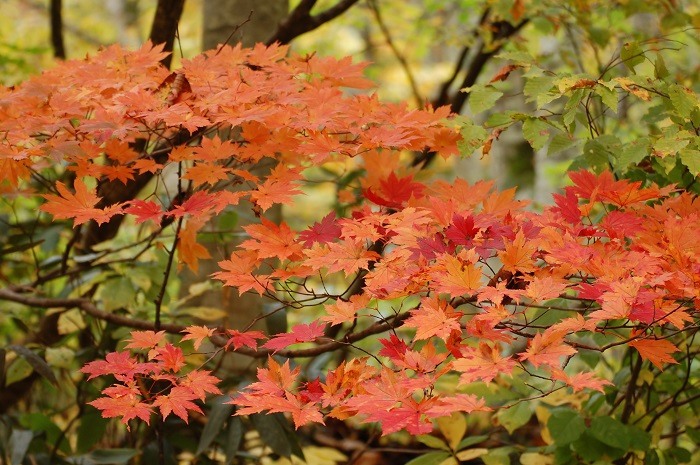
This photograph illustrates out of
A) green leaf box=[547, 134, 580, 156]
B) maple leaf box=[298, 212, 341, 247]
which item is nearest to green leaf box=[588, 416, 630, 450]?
green leaf box=[547, 134, 580, 156]

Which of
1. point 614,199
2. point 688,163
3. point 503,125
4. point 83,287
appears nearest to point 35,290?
point 83,287

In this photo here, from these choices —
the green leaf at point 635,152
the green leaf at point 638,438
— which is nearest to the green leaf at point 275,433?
the green leaf at point 638,438

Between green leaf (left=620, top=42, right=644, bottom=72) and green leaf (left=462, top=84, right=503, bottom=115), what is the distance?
0.27 m

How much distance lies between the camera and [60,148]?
1.38 m

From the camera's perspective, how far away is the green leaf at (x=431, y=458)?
1.84 m

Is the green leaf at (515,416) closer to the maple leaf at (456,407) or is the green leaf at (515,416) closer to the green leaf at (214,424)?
the green leaf at (214,424)

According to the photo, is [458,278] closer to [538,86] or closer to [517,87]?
[538,86]

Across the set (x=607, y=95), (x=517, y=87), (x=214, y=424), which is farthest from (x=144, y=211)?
(x=517, y=87)

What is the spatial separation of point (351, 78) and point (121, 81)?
507mm

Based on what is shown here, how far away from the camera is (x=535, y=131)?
148 cm

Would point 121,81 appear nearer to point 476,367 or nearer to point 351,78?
point 351,78

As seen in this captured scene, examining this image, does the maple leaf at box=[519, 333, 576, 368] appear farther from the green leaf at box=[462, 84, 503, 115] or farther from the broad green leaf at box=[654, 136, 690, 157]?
the green leaf at box=[462, 84, 503, 115]

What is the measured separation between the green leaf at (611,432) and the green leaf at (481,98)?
0.82 meters

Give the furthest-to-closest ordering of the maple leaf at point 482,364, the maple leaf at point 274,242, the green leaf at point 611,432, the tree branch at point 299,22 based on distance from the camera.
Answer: the tree branch at point 299,22, the green leaf at point 611,432, the maple leaf at point 274,242, the maple leaf at point 482,364
